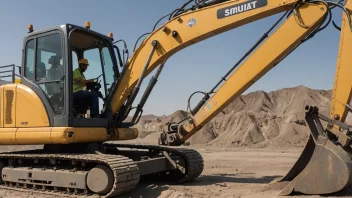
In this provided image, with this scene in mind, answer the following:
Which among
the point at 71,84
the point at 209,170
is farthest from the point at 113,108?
the point at 209,170

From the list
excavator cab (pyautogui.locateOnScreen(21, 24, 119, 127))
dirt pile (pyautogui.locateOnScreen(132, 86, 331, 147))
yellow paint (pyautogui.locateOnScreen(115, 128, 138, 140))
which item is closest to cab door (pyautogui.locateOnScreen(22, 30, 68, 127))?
excavator cab (pyautogui.locateOnScreen(21, 24, 119, 127))

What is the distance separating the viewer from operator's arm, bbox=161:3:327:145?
582cm

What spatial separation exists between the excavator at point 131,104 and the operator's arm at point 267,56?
0.05 ft

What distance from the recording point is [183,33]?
263 inches

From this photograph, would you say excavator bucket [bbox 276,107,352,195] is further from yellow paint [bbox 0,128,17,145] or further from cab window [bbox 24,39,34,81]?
cab window [bbox 24,39,34,81]

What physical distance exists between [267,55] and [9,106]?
491 cm

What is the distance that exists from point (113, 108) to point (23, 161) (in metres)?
2.05

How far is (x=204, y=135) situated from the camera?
25.2 m

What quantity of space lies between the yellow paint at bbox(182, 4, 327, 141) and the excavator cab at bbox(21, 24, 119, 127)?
7.47 ft

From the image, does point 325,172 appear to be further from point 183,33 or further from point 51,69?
point 51,69

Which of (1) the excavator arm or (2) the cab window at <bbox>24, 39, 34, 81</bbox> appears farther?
(2) the cab window at <bbox>24, 39, 34, 81</bbox>

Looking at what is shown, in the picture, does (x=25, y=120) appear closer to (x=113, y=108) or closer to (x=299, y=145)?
(x=113, y=108)

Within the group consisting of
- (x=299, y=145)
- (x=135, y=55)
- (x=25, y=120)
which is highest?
(x=135, y=55)

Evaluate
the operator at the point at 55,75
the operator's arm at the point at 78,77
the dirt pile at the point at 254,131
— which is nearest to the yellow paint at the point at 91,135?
the operator at the point at 55,75
